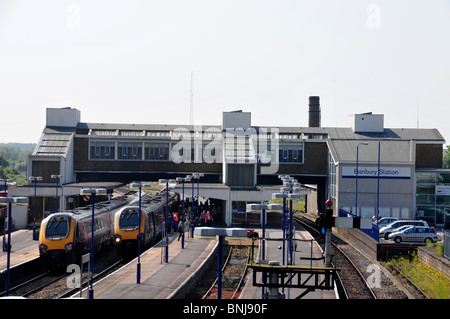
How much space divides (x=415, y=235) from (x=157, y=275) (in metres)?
19.3

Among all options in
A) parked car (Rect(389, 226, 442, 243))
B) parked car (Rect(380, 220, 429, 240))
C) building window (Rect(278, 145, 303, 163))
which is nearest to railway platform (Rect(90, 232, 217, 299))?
parked car (Rect(389, 226, 442, 243))

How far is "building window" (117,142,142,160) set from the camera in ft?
180

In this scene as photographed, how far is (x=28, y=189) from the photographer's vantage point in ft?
154

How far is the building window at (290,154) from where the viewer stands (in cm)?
5432

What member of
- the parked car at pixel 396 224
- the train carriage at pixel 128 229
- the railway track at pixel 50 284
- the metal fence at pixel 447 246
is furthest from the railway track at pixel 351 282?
the railway track at pixel 50 284

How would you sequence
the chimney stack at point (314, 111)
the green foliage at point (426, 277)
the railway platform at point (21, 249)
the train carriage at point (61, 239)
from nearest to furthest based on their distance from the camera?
the green foliage at point (426, 277) → the train carriage at point (61, 239) → the railway platform at point (21, 249) → the chimney stack at point (314, 111)

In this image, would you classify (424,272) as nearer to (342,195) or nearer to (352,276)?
(352,276)

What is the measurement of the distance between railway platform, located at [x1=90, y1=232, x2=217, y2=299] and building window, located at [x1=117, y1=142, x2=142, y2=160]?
22.1 metres

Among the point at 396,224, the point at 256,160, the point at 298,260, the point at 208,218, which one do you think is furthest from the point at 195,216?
the point at 298,260

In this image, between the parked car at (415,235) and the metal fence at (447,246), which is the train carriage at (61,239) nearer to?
the metal fence at (447,246)

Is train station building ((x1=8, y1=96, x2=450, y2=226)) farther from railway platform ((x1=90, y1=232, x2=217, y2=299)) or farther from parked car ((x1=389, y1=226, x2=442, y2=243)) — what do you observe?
railway platform ((x1=90, y1=232, x2=217, y2=299))

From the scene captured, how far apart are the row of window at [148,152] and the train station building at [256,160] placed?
10 cm
